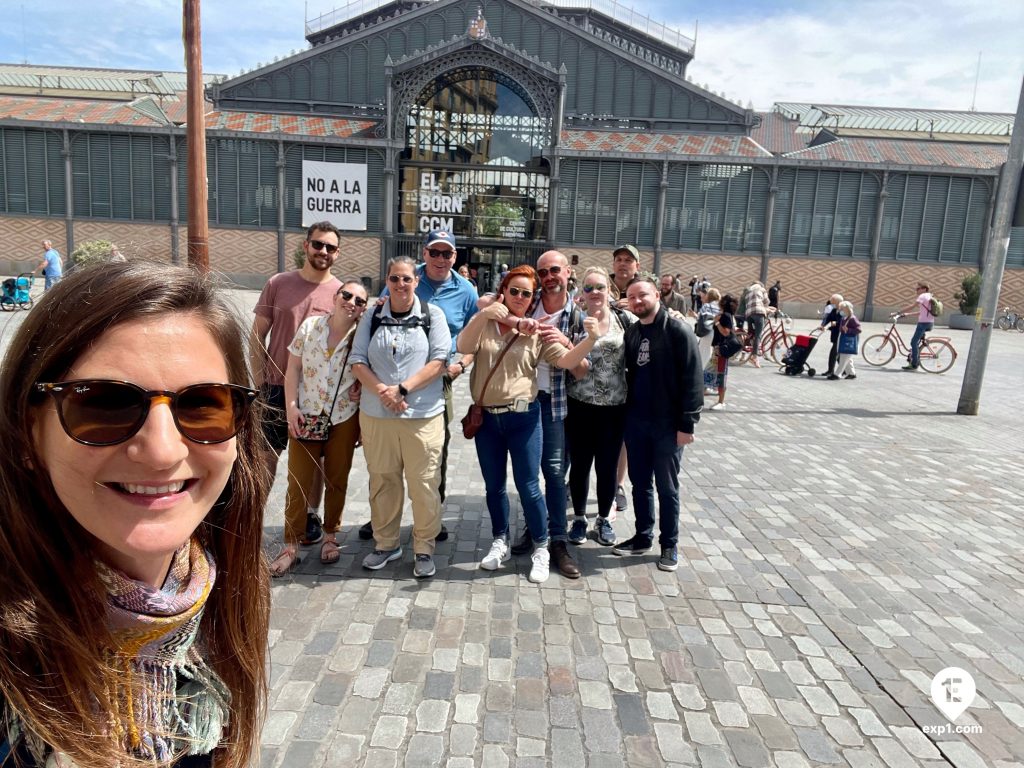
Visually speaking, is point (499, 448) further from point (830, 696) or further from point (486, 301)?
point (830, 696)

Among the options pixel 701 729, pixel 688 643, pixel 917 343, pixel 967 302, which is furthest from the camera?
pixel 967 302

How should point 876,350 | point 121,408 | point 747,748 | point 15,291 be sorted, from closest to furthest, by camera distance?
1. point 121,408
2. point 747,748
3. point 876,350
4. point 15,291

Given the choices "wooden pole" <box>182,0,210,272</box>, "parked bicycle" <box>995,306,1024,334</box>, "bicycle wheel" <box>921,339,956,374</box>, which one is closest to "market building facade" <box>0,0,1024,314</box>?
"parked bicycle" <box>995,306,1024,334</box>

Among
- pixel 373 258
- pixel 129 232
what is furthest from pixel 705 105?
pixel 129 232

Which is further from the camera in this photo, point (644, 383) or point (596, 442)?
point (596, 442)

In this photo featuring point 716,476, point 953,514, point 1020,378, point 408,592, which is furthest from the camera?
point 1020,378

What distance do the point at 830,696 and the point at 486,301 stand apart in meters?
3.49

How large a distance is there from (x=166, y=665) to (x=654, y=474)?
156 inches

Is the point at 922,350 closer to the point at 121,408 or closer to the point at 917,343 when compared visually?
the point at 917,343

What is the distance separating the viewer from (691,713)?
2922mm

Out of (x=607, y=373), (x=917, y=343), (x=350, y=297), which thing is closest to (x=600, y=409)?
(x=607, y=373)

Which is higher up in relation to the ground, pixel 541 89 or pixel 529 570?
pixel 541 89

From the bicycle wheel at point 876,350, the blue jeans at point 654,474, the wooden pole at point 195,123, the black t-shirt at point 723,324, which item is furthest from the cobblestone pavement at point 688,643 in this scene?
the bicycle wheel at point 876,350

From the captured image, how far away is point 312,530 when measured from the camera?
4.71m
